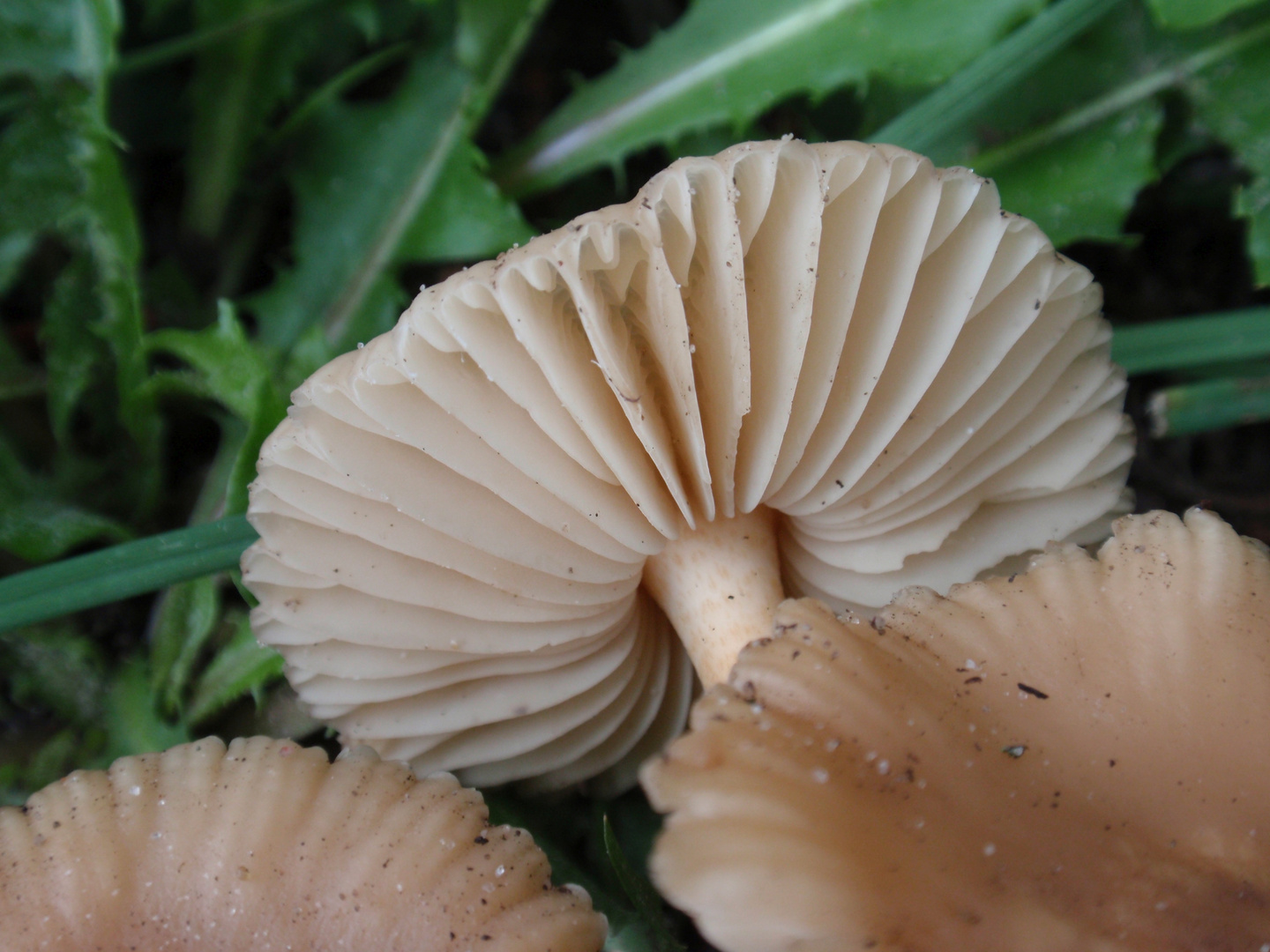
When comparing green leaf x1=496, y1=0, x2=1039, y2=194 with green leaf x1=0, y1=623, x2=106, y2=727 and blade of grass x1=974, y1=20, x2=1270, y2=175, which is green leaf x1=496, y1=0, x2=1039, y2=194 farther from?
green leaf x1=0, y1=623, x2=106, y2=727

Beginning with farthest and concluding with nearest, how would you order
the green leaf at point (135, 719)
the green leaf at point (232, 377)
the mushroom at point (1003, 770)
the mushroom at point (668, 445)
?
1. the green leaf at point (135, 719)
2. the green leaf at point (232, 377)
3. the mushroom at point (668, 445)
4. the mushroom at point (1003, 770)

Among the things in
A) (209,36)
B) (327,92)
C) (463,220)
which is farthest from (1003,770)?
(209,36)

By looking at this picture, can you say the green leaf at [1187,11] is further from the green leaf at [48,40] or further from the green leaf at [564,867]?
the green leaf at [48,40]

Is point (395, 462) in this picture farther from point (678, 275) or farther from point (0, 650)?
point (0, 650)

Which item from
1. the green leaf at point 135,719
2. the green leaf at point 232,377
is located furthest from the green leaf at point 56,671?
the green leaf at point 232,377

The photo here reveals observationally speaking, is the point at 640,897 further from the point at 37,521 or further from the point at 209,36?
the point at 209,36
